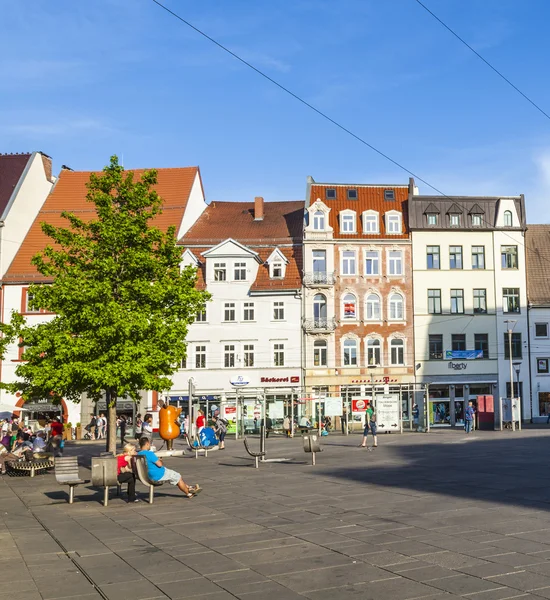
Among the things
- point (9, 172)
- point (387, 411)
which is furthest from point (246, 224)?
point (387, 411)

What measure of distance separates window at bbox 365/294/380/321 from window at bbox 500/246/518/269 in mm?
9652

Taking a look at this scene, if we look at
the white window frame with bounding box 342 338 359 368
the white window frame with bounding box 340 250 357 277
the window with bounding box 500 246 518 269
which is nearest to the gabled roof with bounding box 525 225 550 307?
the window with bounding box 500 246 518 269

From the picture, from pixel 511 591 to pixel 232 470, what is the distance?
1535cm

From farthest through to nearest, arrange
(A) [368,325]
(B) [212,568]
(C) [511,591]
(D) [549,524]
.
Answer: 1. (A) [368,325]
2. (D) [549,524]
3. (B) [212,568]
4. (C) [511,591]

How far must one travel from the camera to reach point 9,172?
5709cm

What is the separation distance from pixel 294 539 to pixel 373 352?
147 feet

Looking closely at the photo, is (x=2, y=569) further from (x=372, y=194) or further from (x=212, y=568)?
(x=372, y=194)

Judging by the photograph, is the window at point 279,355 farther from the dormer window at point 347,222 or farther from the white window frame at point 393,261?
the dormer window at point 347,222

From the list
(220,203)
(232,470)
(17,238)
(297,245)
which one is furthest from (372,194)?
(232,470)

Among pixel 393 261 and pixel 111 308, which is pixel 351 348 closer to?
pixel 393 261

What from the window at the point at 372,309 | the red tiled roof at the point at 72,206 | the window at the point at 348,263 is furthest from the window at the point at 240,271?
the window at the point at 372,309

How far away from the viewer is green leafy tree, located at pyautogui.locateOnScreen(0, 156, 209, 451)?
2631 cm

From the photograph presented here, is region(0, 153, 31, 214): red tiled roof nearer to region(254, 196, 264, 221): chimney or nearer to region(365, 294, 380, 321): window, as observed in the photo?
region(254, 196, 264, 221): chimney

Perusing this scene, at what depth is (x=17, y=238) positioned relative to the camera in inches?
2188
